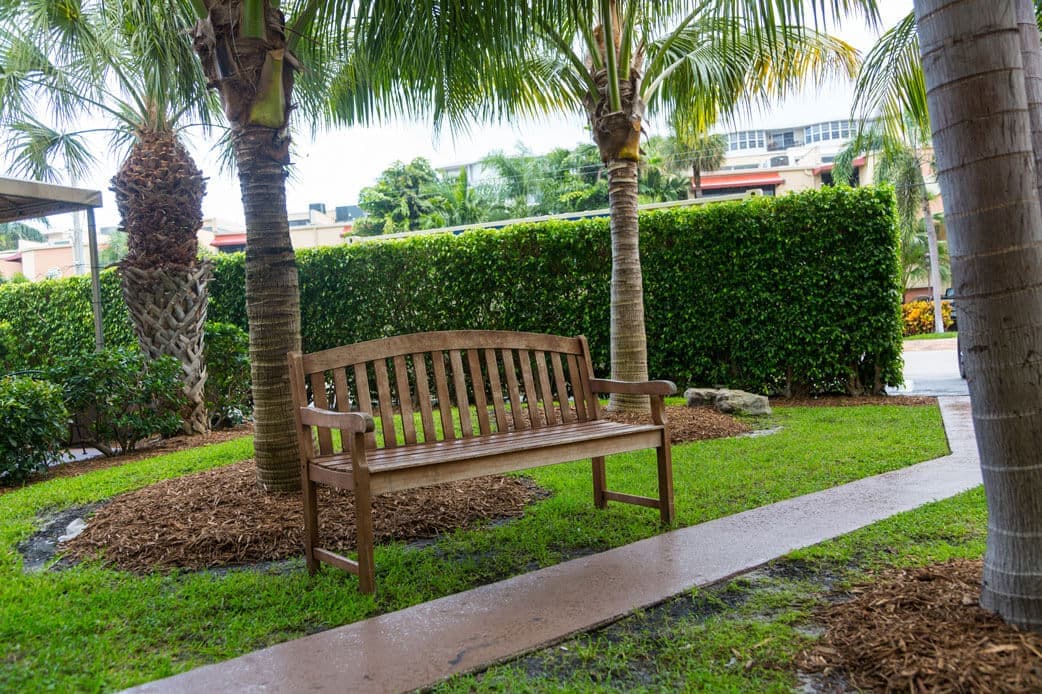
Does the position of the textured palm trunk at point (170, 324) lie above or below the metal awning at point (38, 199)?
below

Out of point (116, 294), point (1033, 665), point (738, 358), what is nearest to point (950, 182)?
point (1033, 665)

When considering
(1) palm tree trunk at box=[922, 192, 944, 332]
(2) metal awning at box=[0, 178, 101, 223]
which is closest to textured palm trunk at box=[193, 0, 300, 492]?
(2) metal awning at box=[0, 178, 101, 223]

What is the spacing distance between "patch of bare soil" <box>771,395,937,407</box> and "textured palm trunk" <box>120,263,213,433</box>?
716 cm

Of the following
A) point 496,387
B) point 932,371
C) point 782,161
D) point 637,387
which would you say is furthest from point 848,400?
point 782,161

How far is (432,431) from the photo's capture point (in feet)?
14.1

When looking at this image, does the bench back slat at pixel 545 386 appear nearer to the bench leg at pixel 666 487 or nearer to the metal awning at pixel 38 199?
the bench leg at pixel 666 487

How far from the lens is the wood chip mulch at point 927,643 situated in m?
2.27

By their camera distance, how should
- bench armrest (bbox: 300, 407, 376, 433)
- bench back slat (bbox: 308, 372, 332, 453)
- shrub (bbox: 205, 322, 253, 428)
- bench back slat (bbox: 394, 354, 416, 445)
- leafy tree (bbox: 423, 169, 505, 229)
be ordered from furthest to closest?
1. leafy tree (bbox: 423, 169, 505, 229)
2. shrub (bbox: 205, 322, 253, 428)
3. bench back slat (bbox: 394, 354, 416, 445)
4. bench back slat (bbox: 308, 372, 332, 453)
5. bench armrest (bbox: 300, 407, 376, 433)

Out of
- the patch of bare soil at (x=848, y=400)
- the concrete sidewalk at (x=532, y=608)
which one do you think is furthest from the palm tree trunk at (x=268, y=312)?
the patch of bare soil at (x=848, y=400)

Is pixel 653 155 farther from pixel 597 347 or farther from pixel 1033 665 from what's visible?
pixel 1033 665

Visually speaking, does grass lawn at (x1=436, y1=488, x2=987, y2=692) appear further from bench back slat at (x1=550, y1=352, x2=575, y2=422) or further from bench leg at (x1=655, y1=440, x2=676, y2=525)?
bench back slat at (x1=550, y1=352, x2=575, y2=422)

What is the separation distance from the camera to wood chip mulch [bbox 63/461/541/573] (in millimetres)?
4094

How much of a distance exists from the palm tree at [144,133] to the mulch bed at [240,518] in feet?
14.6

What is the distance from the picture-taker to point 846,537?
3.89 m
